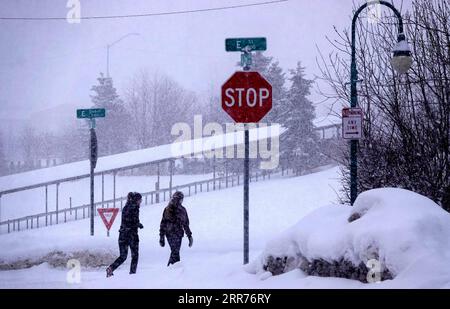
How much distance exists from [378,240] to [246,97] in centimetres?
340

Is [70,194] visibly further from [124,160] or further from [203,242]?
[203,242]

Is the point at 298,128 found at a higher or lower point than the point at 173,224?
higher

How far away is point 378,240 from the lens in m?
5.64

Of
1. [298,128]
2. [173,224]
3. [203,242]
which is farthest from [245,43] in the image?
[298,128]

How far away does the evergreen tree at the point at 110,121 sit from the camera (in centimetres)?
4994

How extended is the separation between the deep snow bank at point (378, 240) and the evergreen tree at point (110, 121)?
138 feet

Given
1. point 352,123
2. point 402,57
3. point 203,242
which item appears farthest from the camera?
point 203,242

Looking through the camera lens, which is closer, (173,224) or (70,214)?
(173,224)

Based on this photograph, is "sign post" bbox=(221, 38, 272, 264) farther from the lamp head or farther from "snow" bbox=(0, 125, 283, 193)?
"snow" bbox=(0, 125, 283, 193)

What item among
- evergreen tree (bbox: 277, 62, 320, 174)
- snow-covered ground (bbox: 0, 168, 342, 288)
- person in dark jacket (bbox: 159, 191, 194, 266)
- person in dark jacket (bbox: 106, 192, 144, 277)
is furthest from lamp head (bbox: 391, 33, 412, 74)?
evergreen tree (bbox: 277, 62, 320, 174)

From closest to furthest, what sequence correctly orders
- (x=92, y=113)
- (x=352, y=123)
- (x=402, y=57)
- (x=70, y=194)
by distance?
(x=402, y=57) → (x=352, y=123) → (x=92, y=113) → (x=70, y=194)

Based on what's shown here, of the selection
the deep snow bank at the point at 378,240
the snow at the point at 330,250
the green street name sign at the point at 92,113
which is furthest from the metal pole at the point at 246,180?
the green street name sign at the point at 92,113

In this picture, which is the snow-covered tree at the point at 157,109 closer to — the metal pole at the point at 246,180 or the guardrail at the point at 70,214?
the guardrail at the point at 70,214
